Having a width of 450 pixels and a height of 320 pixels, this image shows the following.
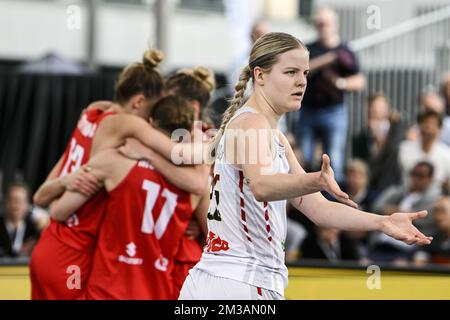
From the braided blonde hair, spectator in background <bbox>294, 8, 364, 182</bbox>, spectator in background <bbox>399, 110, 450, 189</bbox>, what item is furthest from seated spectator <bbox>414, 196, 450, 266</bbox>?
the braided blonde hair

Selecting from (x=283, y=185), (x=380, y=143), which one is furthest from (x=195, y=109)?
(x=380, y=143)

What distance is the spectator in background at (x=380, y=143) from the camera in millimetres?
10281

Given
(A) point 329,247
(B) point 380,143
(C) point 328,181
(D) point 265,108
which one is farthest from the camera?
(B) point 380,143

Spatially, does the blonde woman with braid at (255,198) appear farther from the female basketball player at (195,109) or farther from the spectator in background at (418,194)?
the spectator in background at (418,194)

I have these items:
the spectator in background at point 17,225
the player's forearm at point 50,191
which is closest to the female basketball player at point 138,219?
the player's forearm at point 50,191

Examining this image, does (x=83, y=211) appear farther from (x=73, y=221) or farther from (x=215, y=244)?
(x=215, y=244)

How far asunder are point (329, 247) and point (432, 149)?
159cm

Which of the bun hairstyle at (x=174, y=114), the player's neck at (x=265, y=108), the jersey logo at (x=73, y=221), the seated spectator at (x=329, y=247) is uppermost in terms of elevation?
the player's neck at (x=265, y=108)

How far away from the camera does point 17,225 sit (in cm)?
947

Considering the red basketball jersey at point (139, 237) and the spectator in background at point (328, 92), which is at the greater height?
the spectator in background at point (328, 92)

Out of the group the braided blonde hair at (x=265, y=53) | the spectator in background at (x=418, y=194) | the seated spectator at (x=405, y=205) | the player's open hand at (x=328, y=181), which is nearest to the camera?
the player's open hand at (x=328, y=181)

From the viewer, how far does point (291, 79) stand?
392cm

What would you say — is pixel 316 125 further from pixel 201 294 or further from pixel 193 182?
pixel 201 294

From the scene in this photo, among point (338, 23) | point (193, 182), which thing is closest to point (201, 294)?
point (193, 182)
